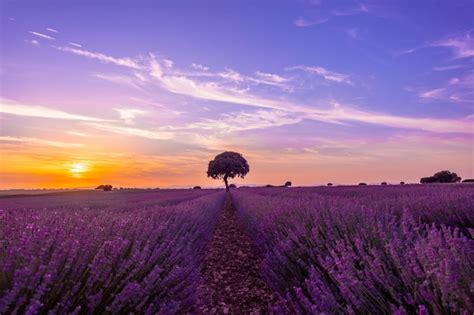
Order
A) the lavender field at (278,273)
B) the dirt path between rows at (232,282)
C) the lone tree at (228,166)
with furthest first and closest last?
the lone tree at (228,166) → the dirt path between rows at (232,282) → the lavender field at (278,273)

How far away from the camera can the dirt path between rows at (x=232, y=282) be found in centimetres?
426

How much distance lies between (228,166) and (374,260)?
4547cm

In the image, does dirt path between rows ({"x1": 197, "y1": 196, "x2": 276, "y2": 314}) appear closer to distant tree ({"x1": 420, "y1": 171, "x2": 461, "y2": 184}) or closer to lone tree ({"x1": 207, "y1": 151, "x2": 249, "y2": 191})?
distant tree ({"x1": 420, "y1": 171, "x2": 461, "y2": 184})

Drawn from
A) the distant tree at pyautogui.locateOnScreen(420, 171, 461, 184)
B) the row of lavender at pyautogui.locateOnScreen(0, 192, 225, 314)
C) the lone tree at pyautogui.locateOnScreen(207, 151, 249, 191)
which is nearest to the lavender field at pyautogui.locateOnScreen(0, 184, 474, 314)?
the row of lavender at pyautogui.locateOnScreen(0, 192, 225, 314)

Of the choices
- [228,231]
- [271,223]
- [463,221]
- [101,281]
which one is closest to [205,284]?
[271,223]

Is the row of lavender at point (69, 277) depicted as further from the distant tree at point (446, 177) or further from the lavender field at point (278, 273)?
the distant tree at point (446, 177)

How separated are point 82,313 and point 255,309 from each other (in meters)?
2.33

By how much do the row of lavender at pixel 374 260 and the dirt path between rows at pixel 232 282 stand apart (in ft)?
1.54

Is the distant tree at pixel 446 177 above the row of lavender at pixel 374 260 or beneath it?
above

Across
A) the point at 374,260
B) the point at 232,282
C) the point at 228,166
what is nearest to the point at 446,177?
the point at 228,166

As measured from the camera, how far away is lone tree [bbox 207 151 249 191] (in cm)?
4759

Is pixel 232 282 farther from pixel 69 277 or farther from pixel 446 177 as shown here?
pixel 446 177

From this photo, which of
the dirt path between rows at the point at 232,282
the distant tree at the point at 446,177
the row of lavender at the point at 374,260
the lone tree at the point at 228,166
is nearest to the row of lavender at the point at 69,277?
A: the row of lavender at the point at 374,260

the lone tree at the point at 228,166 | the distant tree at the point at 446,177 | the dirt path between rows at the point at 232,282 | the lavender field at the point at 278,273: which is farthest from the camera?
the lone tree at the point at 228,166
